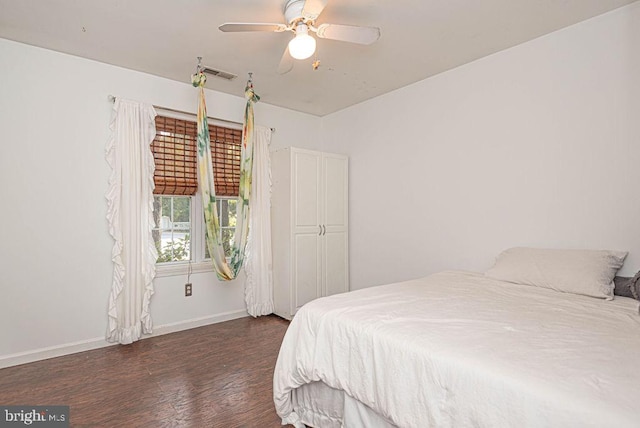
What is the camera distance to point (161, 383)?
2.34 meters

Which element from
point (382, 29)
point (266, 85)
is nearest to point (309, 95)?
point (266, 85)

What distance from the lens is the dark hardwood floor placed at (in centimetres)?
195

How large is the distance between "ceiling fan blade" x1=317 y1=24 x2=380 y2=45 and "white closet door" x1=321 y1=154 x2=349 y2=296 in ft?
6.44

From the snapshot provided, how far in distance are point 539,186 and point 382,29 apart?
67.1 inches

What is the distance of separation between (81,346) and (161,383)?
43.5 inches

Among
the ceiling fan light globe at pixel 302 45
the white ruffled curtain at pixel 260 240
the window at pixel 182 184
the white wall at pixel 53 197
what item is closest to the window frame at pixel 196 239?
the window at pixel 182 184

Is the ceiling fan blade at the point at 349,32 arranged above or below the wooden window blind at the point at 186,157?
above

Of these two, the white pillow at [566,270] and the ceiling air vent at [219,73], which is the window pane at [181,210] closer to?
the ceiling air vent at [219,73]

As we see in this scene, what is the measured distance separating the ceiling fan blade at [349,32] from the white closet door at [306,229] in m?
1.77

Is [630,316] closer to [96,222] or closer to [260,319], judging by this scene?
[260,319]

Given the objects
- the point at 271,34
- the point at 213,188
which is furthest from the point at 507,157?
the point at 213,188

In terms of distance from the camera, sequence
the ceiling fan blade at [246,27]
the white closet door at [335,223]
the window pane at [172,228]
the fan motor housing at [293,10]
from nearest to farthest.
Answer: the ceiling fan blade at [246,27] < the fan motor housing at [293,10] < the window pane at [172,228] < the white closet door at [335,223]

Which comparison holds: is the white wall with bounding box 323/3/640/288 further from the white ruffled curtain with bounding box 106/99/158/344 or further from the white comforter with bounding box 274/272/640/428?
the white ruffled curtain with bounding box 106/99/158/344

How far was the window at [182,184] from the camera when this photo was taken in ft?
11.0
